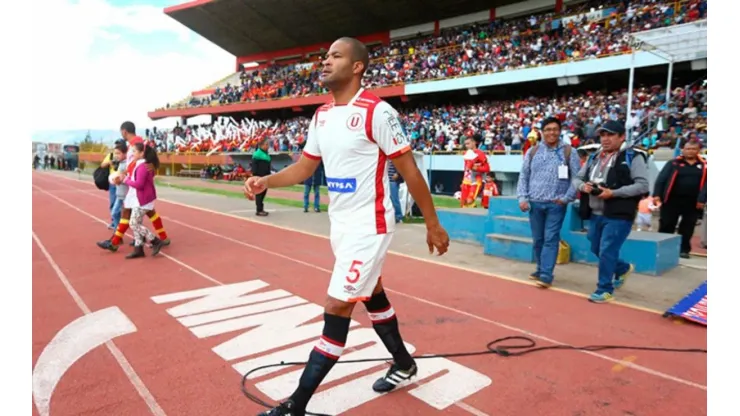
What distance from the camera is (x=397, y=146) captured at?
8.57 ft

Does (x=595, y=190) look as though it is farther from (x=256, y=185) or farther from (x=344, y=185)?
(x=256, y=185)

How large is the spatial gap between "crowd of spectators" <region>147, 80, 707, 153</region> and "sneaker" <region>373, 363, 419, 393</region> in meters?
8.40

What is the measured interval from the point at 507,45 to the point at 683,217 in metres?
22.0

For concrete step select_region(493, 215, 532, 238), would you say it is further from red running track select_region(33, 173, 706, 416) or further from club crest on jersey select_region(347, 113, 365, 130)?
club crest on jersey select_region(347, 113, 365, 130)

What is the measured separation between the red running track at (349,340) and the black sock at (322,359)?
390 millimetres

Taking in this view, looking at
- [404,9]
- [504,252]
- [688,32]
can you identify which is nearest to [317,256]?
[504,252]

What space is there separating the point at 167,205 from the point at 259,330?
11813 mm

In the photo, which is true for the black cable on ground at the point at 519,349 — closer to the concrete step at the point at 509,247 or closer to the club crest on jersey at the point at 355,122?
the club crest on jersey at the point at 355,122

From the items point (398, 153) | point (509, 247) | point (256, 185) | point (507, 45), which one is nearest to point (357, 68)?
point (398, 153)

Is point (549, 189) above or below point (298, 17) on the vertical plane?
below

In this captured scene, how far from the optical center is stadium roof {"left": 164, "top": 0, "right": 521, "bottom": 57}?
33844 millimetres

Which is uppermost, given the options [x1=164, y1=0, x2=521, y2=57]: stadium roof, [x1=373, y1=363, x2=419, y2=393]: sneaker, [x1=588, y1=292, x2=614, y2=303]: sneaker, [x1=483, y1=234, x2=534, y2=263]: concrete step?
[x1=164, y1=0, x2=521, y2=57]: stadium roof

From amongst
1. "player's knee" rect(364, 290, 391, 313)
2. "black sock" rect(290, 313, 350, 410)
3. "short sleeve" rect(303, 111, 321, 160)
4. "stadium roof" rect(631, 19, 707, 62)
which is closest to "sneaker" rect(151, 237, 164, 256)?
"short sleeve" rect(303, 111, 321, 160)

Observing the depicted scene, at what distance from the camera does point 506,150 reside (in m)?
20.1
